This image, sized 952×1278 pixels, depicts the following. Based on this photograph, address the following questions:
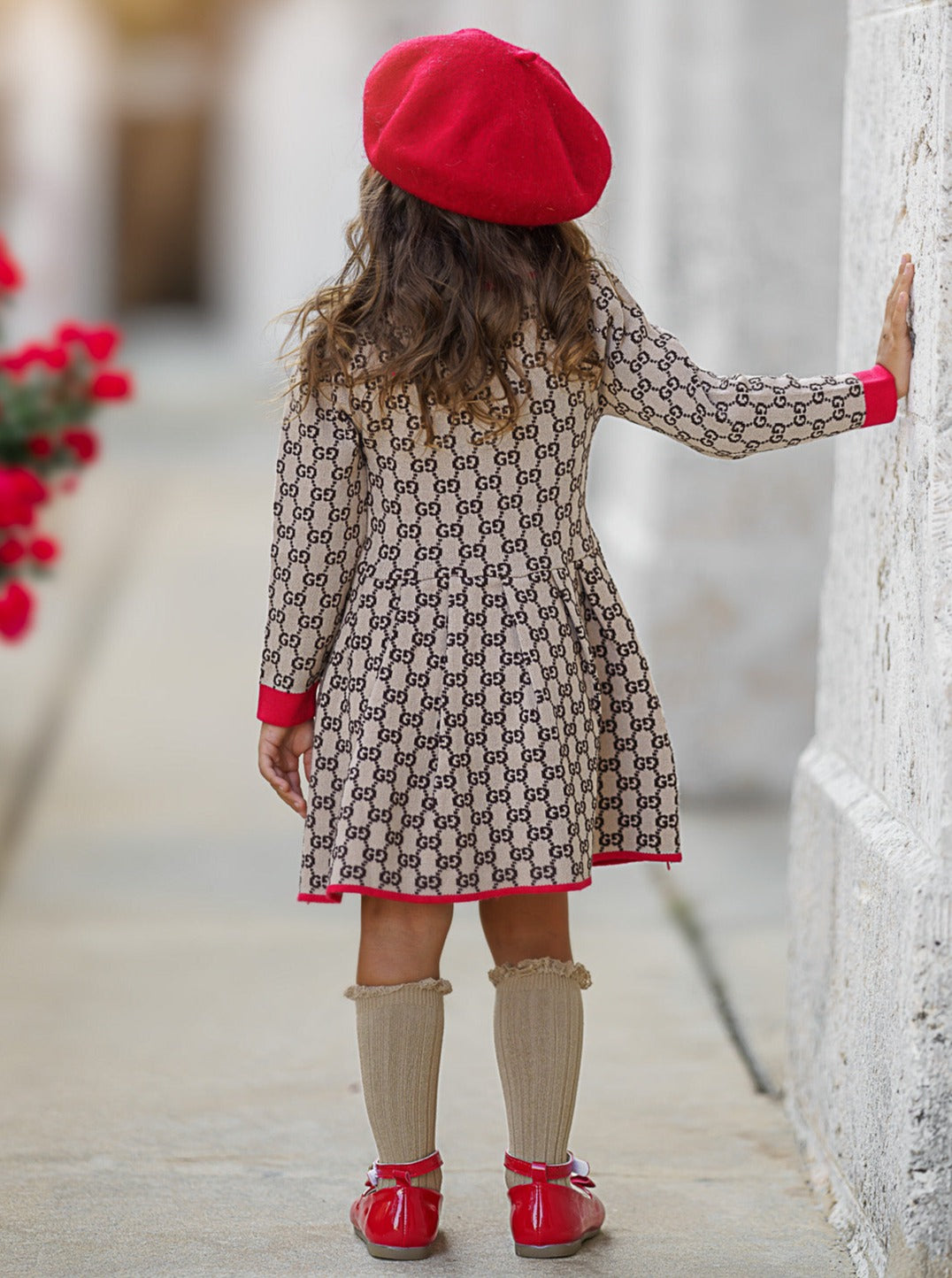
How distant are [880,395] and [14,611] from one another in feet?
7.89

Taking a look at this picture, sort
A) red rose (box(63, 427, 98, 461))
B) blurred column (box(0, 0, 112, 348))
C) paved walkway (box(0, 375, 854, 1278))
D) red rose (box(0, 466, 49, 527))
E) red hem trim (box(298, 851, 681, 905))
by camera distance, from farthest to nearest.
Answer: blurred column (box(0, 0, 112, 348)) → red rose (box(63, 427, 98, 461)) → red rose (box(0, 466, 49, 527)) → paved walkway (box(0, 375, 854, 1278)) → red hem trim (box(298, 851, 681, 905))

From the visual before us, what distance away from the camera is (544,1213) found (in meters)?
2.32

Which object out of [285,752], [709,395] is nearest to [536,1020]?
[285,752]

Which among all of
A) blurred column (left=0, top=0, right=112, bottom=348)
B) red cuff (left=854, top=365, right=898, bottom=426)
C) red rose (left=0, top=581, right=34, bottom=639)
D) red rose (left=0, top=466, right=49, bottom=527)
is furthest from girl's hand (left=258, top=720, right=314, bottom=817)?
blurred column (left=0, top=0, right=112, bottom=348)

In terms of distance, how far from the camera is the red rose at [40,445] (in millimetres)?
4375

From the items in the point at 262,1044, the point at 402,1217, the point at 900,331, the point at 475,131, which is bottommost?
the point at 262,1044

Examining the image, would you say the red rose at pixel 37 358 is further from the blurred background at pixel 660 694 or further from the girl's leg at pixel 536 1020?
the girl's leg at pixel 536 1020

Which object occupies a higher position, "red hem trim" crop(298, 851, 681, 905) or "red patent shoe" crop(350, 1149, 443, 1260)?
"red hem trim" crop(298, 851, 681, 905)

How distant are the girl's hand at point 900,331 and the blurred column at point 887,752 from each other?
0.02 metres

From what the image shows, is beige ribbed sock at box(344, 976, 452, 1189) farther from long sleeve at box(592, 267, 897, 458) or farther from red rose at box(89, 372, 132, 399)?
red rose at box(89, 372, 132, 399)

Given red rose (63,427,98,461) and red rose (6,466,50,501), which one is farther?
red rose (63,427,98,461)

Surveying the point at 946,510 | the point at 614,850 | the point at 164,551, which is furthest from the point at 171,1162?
the point at 164,551

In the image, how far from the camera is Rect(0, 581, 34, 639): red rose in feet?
13.4

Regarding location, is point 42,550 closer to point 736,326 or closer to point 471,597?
point 736,326
